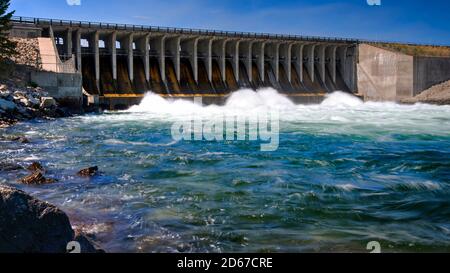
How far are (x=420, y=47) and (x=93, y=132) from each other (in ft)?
154

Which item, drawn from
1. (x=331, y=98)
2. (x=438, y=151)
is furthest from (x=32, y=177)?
(x=331, y=98)

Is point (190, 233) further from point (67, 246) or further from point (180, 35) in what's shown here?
point (180, 35)

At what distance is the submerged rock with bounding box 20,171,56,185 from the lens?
10016 mm

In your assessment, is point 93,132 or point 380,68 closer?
point 93,132

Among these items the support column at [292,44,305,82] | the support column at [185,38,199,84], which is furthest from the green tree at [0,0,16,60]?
the support column at [292,44,305,82]

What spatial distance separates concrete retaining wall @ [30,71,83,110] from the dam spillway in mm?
4561

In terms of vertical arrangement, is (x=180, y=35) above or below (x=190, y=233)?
above

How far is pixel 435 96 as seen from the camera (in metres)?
47.0

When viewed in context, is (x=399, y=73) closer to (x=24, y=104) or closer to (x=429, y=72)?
(x=429, y=72)

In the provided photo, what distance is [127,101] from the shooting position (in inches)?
1421

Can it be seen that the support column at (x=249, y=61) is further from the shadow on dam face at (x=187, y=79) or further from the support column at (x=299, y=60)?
the shadow on dam face at (x=187, y=79)

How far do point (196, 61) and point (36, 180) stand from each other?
35.6 m

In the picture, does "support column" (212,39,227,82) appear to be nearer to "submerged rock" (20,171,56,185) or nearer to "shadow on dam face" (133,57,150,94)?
"shadow on dam face" (133,57,150,94)

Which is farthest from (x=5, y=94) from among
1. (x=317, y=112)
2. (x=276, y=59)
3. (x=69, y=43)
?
(x=276, y=59)
